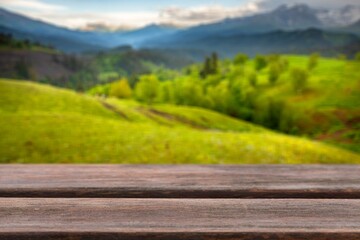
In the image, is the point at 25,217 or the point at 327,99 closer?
the point at 25,217

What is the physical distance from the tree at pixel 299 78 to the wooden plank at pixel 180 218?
117m

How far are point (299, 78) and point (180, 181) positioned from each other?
11681 cm

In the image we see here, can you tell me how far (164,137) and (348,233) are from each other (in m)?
24.1

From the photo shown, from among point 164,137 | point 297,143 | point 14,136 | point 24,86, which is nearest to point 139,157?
point 164,137

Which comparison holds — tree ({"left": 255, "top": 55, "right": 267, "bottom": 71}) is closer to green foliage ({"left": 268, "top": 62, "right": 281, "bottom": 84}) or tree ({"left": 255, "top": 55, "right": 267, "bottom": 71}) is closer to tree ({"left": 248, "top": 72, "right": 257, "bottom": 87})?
green foliage ({"left": 268, "top": 62, "right": 281, "bottom": 84})

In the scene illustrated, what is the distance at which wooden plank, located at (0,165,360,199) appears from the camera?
196 centimetres

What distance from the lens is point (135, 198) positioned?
1.84 m

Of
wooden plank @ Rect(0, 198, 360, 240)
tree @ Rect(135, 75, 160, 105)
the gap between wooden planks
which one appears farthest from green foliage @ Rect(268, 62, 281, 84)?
wooden plank @ Rect(0, 198, 360, 240)

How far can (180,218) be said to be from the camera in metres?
1.53

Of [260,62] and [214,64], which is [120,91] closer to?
[214,64]

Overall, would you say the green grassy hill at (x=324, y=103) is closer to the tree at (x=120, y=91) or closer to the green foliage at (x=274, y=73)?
the green foliage at (x=274, y=73)

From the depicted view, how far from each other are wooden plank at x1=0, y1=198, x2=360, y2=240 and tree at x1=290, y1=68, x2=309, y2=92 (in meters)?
117

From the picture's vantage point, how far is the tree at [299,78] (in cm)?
11188

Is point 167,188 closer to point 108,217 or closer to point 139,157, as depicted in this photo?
point 108,217
